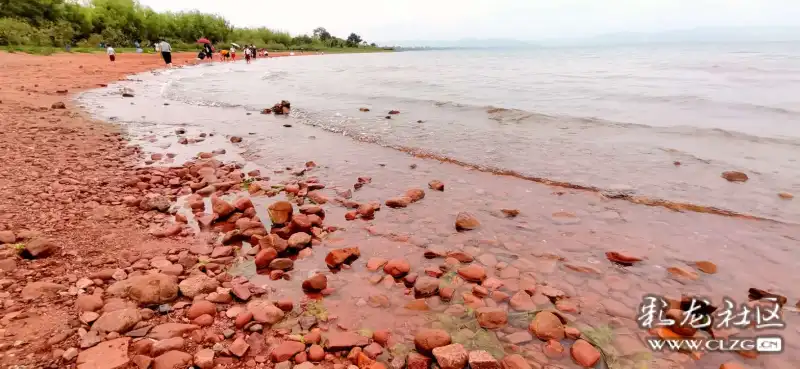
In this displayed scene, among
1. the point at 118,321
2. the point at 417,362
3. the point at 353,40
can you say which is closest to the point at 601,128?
the point at 417,362

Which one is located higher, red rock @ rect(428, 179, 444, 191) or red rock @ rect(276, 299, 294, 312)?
red rock @ rect(428, 179, 444, 191)

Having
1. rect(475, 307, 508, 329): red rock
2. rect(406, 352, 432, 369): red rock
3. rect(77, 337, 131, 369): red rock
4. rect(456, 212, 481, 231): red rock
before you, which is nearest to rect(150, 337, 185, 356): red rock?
rect(77, 337, 131, 369): red rock

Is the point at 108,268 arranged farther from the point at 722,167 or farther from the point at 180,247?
the point at 722,167

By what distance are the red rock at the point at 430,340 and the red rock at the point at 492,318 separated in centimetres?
53

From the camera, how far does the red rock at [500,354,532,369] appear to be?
332cm

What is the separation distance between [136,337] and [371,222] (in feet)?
11.4

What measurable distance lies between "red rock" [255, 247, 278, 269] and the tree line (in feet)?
175

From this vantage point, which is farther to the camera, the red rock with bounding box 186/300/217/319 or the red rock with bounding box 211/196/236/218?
the red rock with bounding box 211/196/236/218

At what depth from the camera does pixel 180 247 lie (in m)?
5.16

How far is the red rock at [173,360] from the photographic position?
314 centimetres

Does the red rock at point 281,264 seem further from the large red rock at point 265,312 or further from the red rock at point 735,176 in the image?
the red rock at point 735,176

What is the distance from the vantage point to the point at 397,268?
188 inches

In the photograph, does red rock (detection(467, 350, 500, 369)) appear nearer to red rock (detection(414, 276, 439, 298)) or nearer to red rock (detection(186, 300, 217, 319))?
red rock (detection(414, 276, 439, 298))

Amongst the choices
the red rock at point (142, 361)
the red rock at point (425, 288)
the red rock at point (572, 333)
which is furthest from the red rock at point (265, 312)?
the red rock at point (572, 333)
